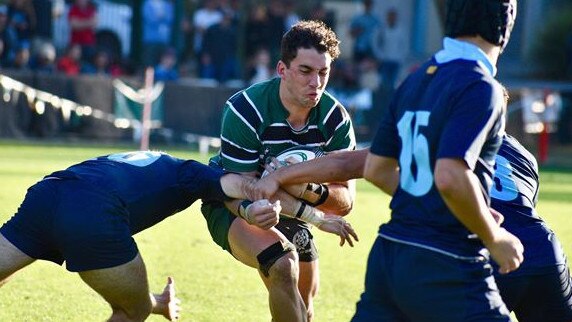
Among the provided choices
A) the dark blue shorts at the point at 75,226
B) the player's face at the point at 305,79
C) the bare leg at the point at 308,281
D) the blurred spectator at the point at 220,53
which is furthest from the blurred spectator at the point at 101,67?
the dark blue shorts at the point at 75,226

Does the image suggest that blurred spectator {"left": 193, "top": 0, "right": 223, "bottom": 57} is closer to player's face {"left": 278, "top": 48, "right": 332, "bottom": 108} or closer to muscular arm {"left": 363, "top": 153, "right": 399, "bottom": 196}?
player's face {"left": 278, "top": 48, "right": 332, "bottom": 108}

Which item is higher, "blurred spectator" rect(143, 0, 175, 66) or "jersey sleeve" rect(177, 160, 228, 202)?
"jersey sleeve" rect(177, 160, 228, 202)

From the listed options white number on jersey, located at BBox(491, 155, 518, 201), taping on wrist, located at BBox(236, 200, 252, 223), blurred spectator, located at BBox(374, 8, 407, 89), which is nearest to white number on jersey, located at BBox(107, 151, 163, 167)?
taping on wrist, located at BBox(236, 200, 252, 223)

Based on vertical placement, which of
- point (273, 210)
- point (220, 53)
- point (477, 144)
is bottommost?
point (220, 53)

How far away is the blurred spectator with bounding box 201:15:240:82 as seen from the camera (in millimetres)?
25250

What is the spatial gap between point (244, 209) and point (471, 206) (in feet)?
6.50

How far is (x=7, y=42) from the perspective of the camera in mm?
23828

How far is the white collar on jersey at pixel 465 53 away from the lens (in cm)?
434

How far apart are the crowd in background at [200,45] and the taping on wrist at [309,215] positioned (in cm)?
1816

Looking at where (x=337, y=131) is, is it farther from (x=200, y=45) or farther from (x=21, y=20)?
(x=200, y=45)

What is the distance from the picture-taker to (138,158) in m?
5.97

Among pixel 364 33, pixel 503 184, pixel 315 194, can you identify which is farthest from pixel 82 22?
pixel 503 184

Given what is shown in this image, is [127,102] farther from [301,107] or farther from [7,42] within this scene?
[301,107]

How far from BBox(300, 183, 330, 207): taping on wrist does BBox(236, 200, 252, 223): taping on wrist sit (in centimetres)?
34
